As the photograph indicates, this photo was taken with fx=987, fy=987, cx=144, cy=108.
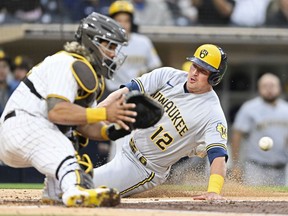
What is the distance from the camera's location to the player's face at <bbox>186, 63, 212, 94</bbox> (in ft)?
31.0

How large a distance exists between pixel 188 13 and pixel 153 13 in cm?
75

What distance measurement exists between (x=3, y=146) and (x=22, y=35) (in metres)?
10.3

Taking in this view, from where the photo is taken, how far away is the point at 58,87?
25.0ft

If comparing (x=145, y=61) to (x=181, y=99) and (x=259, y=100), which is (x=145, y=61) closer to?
(x=259, y=100)

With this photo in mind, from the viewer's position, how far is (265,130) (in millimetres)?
14578

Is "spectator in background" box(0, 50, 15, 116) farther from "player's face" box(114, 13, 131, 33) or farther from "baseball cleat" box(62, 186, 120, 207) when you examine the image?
"baseball cleat" box(62, 186, 120, 207)

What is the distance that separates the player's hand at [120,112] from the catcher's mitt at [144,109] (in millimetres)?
73

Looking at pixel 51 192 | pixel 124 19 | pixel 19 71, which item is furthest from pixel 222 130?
pixel 19 71

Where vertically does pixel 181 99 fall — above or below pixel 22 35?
above

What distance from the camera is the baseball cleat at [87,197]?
7.41 meters

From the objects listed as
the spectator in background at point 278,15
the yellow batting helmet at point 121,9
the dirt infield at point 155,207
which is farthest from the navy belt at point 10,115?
the spectator in background at point 278,15

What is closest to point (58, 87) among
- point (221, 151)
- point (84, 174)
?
point (84, 174)

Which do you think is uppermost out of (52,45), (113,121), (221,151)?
(113,121)

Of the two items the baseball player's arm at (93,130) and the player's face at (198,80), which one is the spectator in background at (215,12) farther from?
the baseball player's arm at (93,130)
